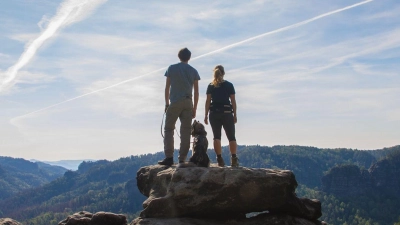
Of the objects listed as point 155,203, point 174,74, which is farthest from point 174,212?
point 174,74

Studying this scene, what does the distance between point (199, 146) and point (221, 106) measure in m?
2.31

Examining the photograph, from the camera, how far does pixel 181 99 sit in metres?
20.4

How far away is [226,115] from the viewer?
67.5 feet

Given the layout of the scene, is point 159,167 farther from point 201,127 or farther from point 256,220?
point 256,220

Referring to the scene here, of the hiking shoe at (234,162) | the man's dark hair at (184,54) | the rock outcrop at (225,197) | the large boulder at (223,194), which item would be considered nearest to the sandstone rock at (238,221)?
the rock outcrop at (225,197)

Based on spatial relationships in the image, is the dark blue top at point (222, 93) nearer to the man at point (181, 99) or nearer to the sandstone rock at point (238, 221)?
the man at point (181, 99)

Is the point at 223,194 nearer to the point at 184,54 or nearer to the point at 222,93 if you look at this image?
the point at 222,93

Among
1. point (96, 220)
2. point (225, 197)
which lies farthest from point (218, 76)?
point (96, 220)

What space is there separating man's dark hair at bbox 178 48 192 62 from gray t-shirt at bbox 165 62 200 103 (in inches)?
9.9

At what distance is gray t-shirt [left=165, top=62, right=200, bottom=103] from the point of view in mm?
20297

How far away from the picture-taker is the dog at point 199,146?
21.0m

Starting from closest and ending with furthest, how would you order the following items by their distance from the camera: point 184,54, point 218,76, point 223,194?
point 223,194
point 184,54
point 218,76

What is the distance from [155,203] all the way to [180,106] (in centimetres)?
482

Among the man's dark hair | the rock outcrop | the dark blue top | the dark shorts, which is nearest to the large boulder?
the rock outcrop
